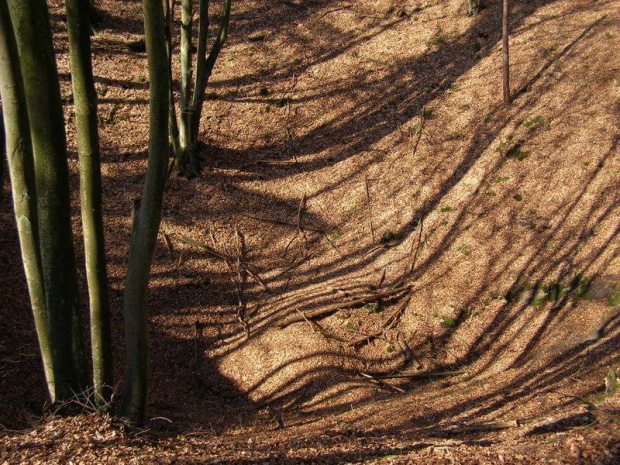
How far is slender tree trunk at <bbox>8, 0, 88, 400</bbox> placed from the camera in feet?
14.8

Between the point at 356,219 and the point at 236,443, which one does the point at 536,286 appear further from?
the point at 236,443

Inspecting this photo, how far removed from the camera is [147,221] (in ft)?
15.9

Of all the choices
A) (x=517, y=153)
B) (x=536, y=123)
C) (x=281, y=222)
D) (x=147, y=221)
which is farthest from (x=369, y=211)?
(x=147, y=221)

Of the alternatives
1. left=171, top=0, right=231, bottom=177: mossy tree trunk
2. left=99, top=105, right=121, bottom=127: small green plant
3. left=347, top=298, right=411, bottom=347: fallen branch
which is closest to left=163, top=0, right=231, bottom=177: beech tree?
left=171, top=0, right=231, bottom=177: mossy tree trunk

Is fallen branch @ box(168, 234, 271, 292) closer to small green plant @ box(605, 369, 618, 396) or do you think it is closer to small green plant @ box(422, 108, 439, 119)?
small green plant @ box(422, 108, 439, 119)

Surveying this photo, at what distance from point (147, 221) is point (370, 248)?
248 inches

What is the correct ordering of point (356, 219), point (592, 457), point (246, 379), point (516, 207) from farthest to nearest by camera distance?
point (356, 219) → point (516, 207) → point (246, 379) → point (592, 457)

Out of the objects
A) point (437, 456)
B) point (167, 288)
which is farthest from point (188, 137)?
point (437, 456)

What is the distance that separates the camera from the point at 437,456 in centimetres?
509

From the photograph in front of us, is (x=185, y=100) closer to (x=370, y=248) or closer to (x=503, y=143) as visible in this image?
(x=370, y=248)

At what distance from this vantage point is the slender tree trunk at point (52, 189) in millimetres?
4520

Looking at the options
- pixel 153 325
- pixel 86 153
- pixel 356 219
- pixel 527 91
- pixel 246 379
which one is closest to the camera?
pixel 86 153

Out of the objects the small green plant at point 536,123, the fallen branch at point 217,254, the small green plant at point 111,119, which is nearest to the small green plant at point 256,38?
the small green plant at point 111,119

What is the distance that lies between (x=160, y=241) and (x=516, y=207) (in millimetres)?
6866
